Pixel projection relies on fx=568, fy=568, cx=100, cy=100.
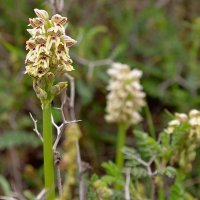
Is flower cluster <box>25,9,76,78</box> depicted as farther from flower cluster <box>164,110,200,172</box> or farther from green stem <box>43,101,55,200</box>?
flower cluster <box>164,110,200,172</box>

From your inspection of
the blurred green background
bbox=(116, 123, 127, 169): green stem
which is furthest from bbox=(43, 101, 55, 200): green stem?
the blurred green background

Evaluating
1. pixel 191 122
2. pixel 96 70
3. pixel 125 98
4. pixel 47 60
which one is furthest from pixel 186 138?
pixel 96 70

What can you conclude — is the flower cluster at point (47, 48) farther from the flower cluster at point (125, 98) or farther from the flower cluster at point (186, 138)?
the flower cluster at point (125, 98)

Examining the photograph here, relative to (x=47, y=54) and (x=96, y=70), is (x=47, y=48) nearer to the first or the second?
(x=47, y=54)

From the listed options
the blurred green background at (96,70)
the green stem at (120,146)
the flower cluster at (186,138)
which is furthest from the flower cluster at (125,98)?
the flower cluster at (186,138)

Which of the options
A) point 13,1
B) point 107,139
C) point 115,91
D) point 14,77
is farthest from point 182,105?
point 13,1

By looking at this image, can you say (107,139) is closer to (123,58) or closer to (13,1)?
(123,58)
